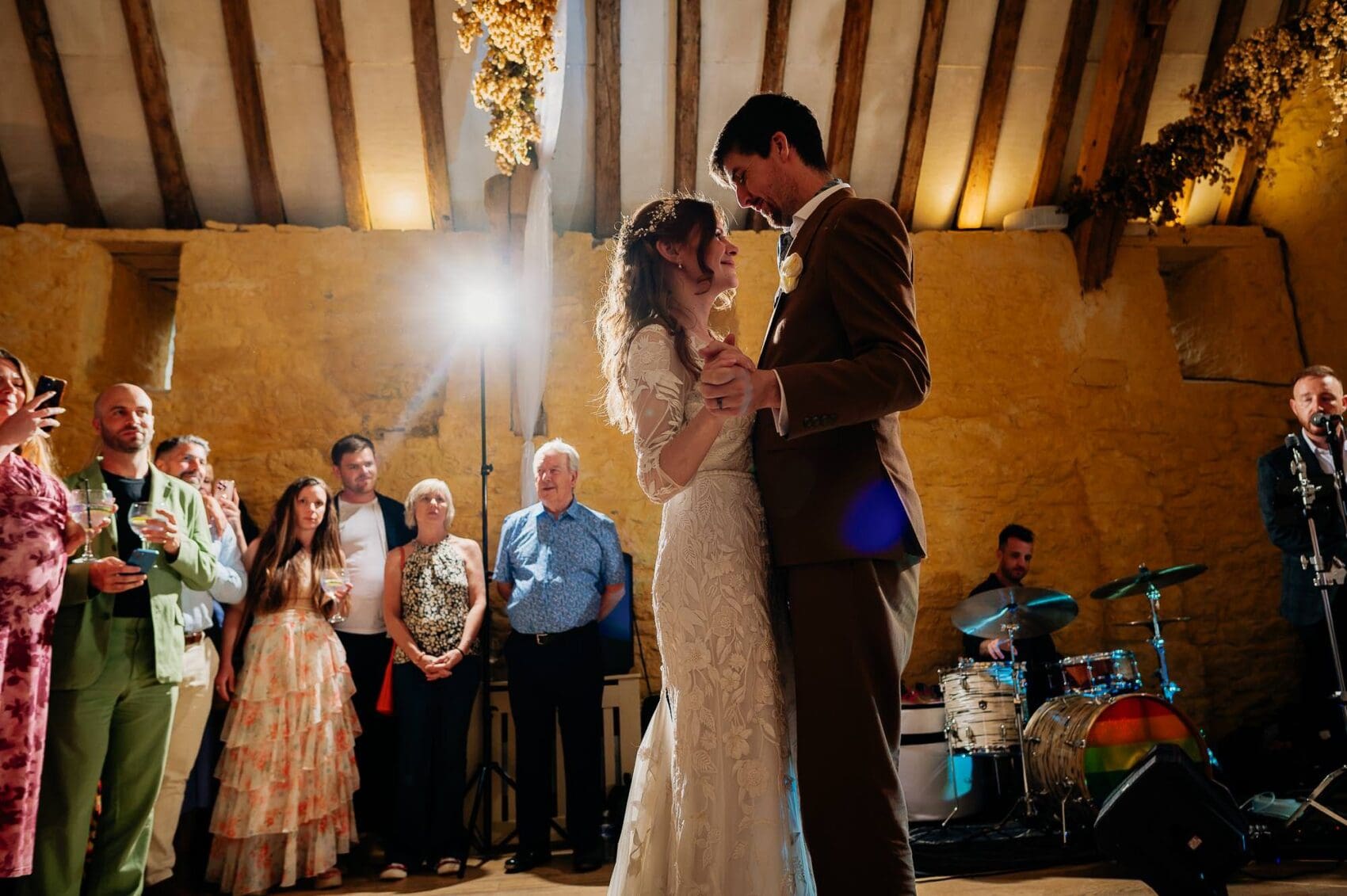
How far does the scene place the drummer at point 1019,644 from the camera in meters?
4.76

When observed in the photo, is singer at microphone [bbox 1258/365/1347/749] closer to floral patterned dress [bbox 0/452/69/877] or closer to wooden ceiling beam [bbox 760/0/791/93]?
wooden ceiling beam [bbox 760/0/791/93]

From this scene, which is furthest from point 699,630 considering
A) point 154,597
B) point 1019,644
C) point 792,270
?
point 1019,644

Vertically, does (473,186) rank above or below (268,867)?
above

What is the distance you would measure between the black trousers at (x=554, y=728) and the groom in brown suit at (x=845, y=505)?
271 centimetres

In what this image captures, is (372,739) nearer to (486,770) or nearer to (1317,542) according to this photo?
(486,770)

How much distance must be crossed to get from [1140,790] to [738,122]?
70.7 inches

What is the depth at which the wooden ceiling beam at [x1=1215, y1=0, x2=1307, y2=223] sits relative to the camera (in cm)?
645

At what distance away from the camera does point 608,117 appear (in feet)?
19.0

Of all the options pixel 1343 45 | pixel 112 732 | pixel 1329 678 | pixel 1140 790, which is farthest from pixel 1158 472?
pixel 112 732

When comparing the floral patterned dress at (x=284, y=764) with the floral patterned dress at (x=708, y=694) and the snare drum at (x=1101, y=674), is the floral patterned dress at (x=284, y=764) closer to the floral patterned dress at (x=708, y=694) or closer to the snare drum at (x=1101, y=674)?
the floral patterned dress at (x=708, y=694)

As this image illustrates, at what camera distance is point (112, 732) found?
312 cm

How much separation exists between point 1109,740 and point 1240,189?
4892 millimetres

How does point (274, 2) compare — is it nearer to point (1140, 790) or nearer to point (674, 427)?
point (674, 427)

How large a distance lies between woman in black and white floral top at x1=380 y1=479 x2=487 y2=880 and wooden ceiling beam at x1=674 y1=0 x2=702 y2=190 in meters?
2.49
